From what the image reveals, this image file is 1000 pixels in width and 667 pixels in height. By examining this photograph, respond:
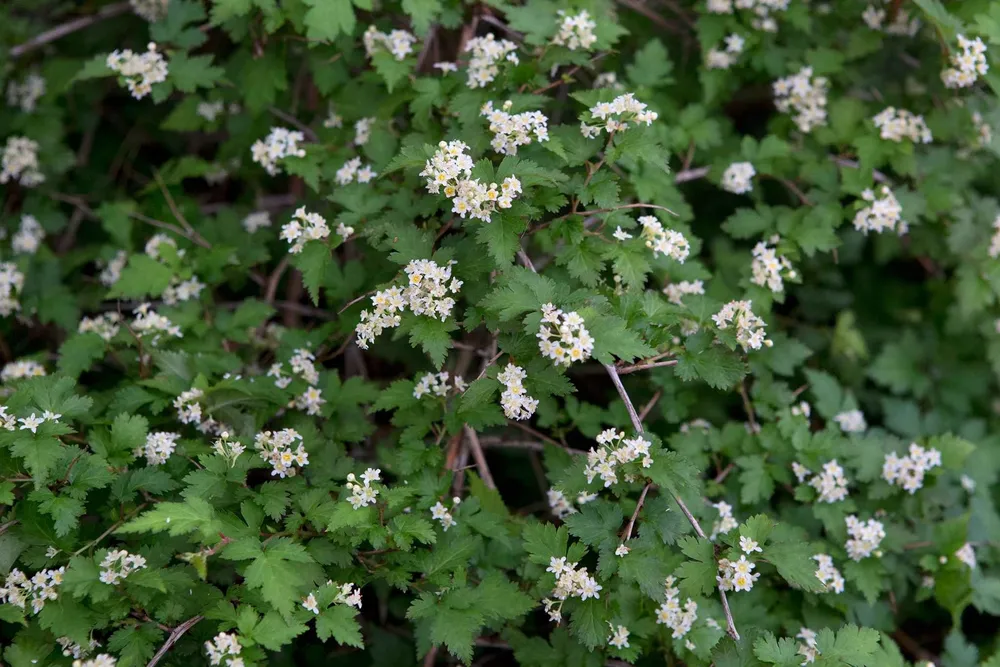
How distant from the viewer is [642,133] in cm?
305

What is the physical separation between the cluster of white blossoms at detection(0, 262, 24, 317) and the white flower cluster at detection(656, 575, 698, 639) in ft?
9.91

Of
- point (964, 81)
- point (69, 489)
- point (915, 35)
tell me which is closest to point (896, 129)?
point (964, 81)

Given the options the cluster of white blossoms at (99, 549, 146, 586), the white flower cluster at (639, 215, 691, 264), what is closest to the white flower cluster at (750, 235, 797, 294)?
the white flower cluster at (639, 215, 691, 264)

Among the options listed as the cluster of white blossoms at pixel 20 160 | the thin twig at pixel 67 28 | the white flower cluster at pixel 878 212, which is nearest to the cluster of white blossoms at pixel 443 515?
the white flower cluster at pixel 878 212

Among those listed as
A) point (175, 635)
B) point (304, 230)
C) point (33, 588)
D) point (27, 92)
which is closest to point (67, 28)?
point (27, 92)

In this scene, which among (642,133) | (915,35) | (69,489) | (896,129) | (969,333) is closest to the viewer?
(69,489)

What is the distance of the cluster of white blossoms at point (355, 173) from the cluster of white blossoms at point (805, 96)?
2000mm

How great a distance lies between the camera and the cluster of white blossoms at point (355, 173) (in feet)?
10.9

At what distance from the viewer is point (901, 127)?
12.5ft

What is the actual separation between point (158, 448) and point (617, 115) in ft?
6.60

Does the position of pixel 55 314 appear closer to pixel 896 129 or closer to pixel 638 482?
pixel 638 482

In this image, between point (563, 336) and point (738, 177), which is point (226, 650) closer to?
point (563, 336)

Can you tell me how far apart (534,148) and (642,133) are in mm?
405

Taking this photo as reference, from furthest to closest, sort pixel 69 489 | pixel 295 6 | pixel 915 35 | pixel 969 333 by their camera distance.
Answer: pixel 969 333
pixel 915 35
pixel 295 6
pixel 69 489
